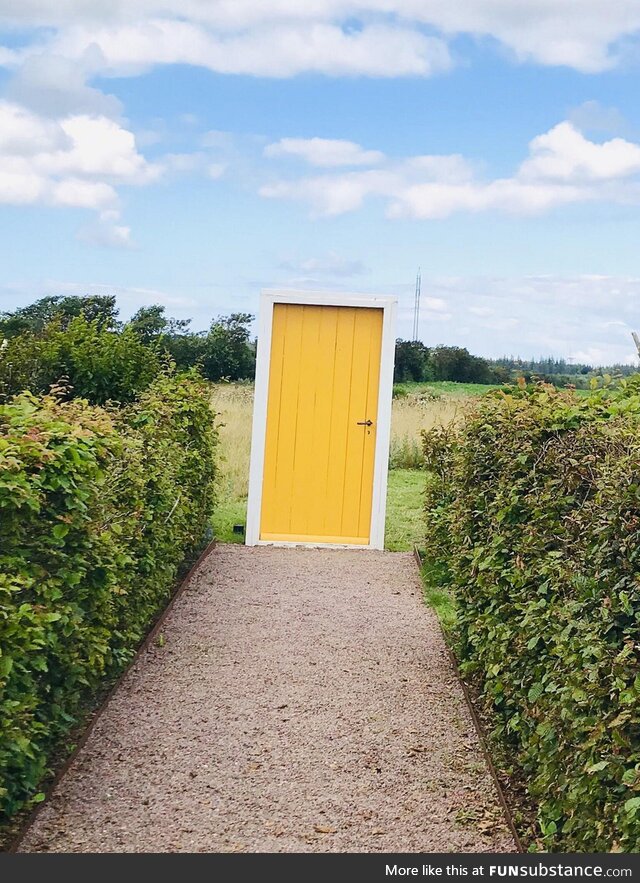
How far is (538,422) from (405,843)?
1921mm

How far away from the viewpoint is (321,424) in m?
9.84

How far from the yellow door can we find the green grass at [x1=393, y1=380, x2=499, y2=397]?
1271cm

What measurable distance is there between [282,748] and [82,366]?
6368 mm

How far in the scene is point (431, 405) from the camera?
1911cm

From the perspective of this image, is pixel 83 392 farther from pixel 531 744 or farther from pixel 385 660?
pixel 531 744

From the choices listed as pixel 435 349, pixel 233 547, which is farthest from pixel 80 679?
pixel 435 349

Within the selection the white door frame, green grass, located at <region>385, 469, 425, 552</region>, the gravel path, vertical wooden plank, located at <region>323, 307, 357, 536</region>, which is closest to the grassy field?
green grass, located at <region>385, 469, 425, 552</region>

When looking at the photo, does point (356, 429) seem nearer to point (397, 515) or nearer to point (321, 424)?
point (321, 424)

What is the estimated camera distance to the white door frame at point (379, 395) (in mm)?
9648

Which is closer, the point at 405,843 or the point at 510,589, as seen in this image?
the point at 405,843

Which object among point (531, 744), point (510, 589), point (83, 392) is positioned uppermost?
point (83, 392)

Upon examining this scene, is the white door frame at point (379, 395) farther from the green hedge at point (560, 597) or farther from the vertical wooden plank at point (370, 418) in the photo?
the green hedge at point (560, 597)

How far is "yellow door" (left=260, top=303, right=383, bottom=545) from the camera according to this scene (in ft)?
31.9

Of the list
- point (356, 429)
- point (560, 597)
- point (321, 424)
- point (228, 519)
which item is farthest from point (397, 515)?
point (560, 597)
